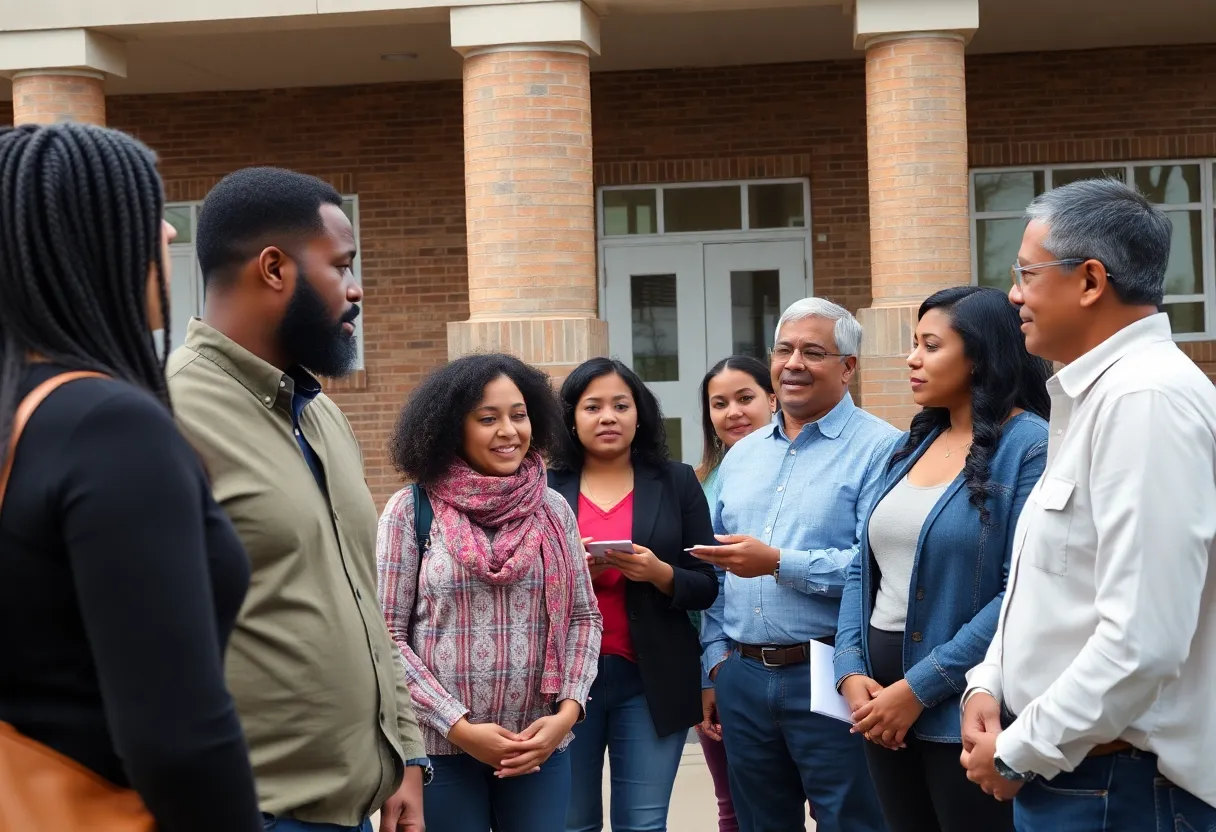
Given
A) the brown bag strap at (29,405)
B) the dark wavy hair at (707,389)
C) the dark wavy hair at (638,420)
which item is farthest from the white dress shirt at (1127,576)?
the dark wavy hair at (707,389)

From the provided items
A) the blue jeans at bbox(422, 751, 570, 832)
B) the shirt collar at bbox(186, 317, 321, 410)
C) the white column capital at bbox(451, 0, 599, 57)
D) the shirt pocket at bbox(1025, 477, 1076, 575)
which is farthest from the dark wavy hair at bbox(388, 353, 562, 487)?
the white column capital at bbox(451, 0, 599, 57)

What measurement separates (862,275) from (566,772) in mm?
9531

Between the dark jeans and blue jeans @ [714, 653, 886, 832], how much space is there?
1.67 feet

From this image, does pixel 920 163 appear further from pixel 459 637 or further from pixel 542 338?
pixel 459 637

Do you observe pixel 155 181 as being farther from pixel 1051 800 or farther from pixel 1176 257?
pixel 1176 257

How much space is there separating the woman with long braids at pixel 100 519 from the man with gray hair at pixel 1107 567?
154 cm

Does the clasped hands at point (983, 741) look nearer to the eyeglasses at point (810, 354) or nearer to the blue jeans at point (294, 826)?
the blue jeans at point (294, 826)

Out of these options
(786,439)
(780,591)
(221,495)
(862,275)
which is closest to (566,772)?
(780,591)

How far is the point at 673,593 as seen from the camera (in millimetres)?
4543

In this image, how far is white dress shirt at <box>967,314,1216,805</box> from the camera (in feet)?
7.77

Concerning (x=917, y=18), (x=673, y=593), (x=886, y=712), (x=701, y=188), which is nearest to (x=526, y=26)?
(x=917, y=18)

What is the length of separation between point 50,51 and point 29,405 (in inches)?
406

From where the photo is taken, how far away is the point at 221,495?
232cm

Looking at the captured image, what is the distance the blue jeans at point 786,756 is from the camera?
427 centimetres
